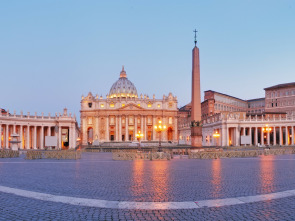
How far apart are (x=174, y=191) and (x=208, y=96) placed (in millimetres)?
→ 92721

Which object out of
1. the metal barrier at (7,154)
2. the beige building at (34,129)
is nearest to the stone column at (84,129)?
the beige building at (34,129)

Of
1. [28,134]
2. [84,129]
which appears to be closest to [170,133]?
[84,129]

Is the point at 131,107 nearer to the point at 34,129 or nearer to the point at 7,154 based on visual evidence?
the point at 34,129

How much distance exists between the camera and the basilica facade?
106750 mm

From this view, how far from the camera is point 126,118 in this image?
350ft

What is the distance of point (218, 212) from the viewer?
7.04 meters

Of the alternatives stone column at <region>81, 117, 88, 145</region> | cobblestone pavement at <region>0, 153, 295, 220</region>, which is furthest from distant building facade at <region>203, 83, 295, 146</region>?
cobblestone pavement at <region>0, 153, 295, 220</region>

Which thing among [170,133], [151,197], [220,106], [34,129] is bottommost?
[151,197]

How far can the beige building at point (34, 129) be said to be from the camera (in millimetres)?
64331

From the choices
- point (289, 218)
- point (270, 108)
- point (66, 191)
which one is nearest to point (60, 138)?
point (270, 108)

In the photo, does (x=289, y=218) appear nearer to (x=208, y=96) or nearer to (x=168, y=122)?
(x=208, y=96)

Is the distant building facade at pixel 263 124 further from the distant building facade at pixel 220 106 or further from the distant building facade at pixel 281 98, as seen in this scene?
the distant building facade at pixel 220 106

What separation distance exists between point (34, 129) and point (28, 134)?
2.76m

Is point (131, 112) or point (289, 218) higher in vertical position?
point (131, 112)
